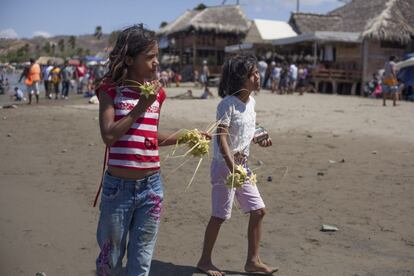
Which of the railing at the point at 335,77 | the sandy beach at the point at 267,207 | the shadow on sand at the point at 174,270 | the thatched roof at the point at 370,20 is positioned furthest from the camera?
the railing at the point at 335,77

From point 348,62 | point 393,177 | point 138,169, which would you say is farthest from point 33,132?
point 348,62

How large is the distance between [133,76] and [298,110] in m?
13.7

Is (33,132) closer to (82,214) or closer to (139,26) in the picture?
(82,214)

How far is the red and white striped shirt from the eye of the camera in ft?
8.98

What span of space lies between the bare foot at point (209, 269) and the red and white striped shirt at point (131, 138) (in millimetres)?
1355

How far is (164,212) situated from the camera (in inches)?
214

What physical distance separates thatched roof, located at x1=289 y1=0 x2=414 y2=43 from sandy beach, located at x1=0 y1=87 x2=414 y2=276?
52.5ft

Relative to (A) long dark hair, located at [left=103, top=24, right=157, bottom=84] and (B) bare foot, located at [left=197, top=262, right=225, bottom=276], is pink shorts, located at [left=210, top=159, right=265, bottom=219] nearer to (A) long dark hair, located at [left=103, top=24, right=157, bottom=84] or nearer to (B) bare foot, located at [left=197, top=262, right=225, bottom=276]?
(B) bare foot, located at [left=197, top=262, right=225, bottom=276]

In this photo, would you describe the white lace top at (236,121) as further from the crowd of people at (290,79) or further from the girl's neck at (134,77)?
the crowd of people at (290,79)

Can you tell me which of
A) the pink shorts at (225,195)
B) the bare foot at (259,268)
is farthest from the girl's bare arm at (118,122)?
the bare foot at (259,268)

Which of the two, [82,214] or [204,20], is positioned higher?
[204,20]

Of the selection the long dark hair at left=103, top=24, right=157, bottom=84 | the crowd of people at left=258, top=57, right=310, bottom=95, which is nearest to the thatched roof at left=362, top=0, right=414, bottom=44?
the crowd of people at left=258, top=57, right=310, bottom=95

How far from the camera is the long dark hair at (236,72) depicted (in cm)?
380

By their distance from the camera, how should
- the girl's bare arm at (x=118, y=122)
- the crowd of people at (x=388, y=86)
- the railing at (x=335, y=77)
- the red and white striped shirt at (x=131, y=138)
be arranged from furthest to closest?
1. the railing at (x=335, y=77)
2. the crowd of people at (x=388, y=86)
3. the red and white striped shirt at (x=131, y=138)
4. the girl's bare arm at (x=118, y=122)
